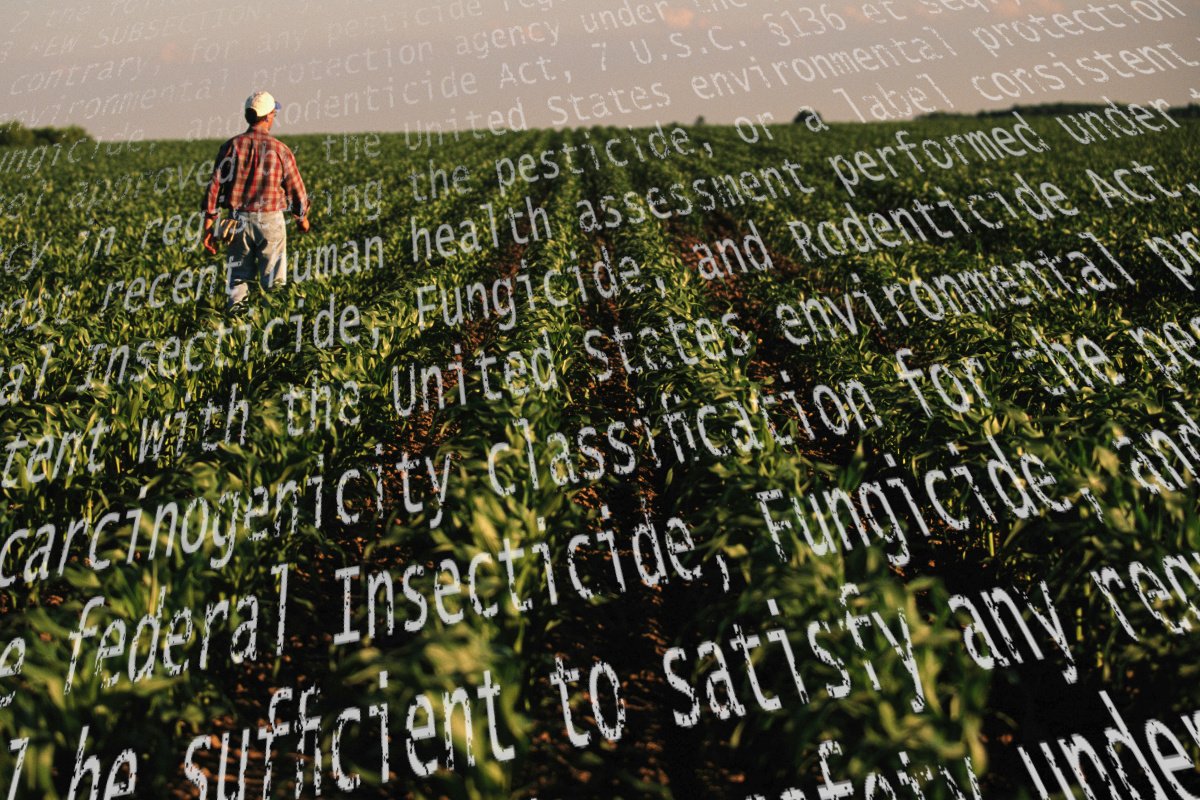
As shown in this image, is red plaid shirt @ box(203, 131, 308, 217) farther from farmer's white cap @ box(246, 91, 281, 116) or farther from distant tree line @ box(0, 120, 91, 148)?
distant tree line @ box(0, 120, 91, 148)

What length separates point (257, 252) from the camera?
7766 mm

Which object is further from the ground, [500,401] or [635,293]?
[635,293]

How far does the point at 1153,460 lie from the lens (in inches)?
175

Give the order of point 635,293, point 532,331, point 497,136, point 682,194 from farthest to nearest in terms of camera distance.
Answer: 1. point 497,136
2. point 682,194
3. point 635,293
4. point 532,331

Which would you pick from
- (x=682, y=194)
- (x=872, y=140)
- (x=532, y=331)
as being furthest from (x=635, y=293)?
(x=872, y=140)

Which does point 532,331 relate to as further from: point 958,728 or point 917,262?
point 917,262

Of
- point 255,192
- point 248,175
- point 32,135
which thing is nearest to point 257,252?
point 255,192

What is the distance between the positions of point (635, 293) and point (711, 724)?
6.49 m

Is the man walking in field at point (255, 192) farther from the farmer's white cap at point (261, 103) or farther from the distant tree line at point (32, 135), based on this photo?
the distant tree line at point (32, 135)

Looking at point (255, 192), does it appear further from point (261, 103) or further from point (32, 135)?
point (32, 135)

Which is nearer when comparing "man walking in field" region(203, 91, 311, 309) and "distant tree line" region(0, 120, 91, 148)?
"man walking in field" region(203, 91, 311, 309)

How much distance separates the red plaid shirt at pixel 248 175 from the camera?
23.3ft

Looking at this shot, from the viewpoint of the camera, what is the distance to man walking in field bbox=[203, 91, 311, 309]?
708 cm

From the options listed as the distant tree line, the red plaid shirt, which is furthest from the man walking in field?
the distant tree line
